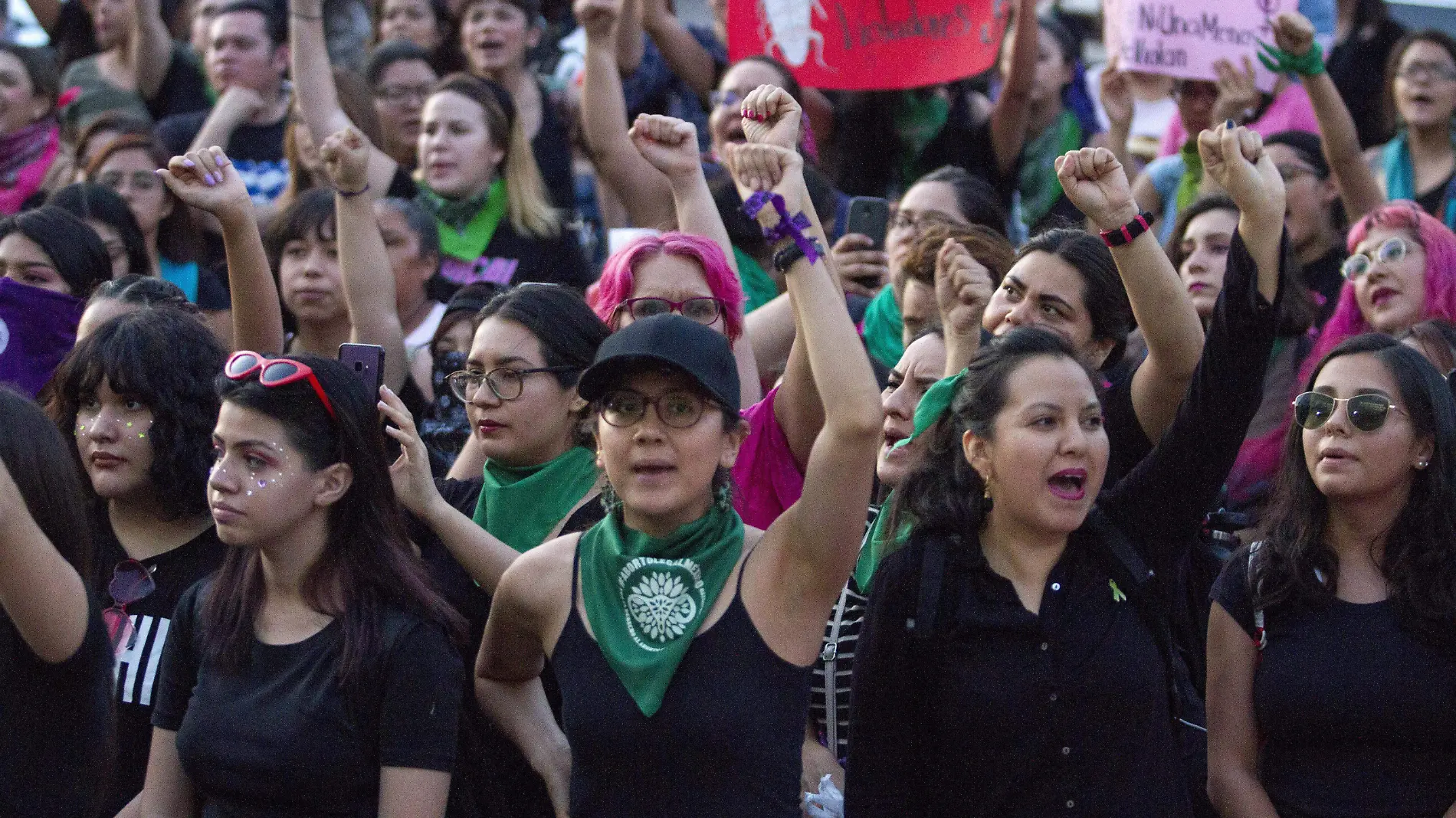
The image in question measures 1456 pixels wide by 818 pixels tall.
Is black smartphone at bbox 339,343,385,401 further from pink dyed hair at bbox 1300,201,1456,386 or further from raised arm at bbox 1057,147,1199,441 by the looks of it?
pink dyed hair at bbox 1300,201,1456,386

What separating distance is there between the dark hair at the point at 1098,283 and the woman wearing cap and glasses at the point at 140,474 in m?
1.87

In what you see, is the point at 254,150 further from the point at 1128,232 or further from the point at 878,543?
the point at 1128,232

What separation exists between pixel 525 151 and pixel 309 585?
121 inches

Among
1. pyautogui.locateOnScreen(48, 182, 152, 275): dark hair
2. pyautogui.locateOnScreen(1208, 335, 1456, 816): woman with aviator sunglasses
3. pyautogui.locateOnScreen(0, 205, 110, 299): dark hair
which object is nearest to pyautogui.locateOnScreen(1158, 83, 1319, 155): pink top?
pyautogui.locateOnScreen(1208, 335, 1456, 816): woman with aviator sunglasses

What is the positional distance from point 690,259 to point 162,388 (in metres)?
1.17

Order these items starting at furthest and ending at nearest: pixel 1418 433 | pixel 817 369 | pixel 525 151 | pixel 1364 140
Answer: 1. pixel 1364 140
2. pixel 525 151
3. pixel 1418 433
4. pixel 817 369

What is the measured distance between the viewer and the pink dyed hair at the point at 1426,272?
473 centimetres

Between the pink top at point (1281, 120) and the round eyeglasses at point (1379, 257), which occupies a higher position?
the pink top at point (1281, 120)

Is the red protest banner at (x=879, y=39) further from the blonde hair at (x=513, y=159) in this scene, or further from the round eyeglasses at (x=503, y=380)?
the round eyeglasses at (x=503, y=380)

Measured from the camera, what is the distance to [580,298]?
385 centimetres

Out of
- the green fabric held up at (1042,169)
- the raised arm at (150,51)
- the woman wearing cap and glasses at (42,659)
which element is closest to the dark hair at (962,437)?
the woman wearing cap and glasses at (42,659)

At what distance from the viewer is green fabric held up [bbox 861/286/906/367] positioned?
4.93m

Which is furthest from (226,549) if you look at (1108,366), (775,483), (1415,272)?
(1415,272)

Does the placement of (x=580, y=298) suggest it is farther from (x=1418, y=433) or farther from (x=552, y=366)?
(x=1418, y=433)
